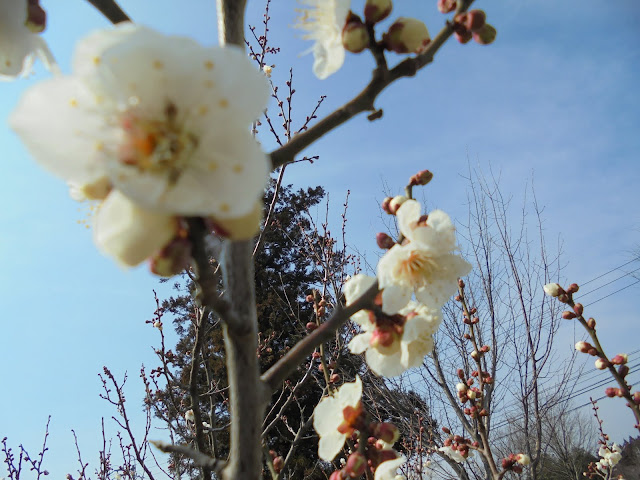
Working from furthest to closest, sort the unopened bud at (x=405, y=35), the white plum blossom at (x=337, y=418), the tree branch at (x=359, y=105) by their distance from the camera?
1. the white plum blossom at (x=337, y=418)
2. the unopened bud at (x=405, y=35)
3. the tree branch at (x=359, y=105)

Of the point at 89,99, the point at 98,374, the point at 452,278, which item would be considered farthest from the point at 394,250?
the point at 98,374

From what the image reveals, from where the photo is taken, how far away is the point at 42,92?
0.66 m

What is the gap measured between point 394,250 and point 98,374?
523cm

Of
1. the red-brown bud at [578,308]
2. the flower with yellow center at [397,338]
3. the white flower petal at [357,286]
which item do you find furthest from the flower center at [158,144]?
the red-brown bud at [578,308]

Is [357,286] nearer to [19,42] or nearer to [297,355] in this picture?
[297,355]

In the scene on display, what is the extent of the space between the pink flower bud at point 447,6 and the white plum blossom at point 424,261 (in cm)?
51

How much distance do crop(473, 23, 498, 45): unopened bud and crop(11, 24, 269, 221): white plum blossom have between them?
75 cm

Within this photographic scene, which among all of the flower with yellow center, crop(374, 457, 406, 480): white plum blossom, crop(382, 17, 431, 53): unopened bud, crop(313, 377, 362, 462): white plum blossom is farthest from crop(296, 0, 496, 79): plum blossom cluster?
crop(374, 457, 406, 480): white plum blossom

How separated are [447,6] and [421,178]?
0.48 metres

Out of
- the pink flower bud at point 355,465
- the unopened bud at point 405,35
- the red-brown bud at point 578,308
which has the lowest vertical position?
the pink flower bud at point 355,465

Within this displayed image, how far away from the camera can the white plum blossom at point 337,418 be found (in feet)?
4.07

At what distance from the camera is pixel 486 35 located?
1.18m

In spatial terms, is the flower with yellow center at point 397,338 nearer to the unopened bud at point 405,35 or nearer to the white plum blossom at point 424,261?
the white plum blossom at point 424,261

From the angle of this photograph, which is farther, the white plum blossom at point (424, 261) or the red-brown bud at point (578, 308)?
the red-brown bud at point (578, 308)
